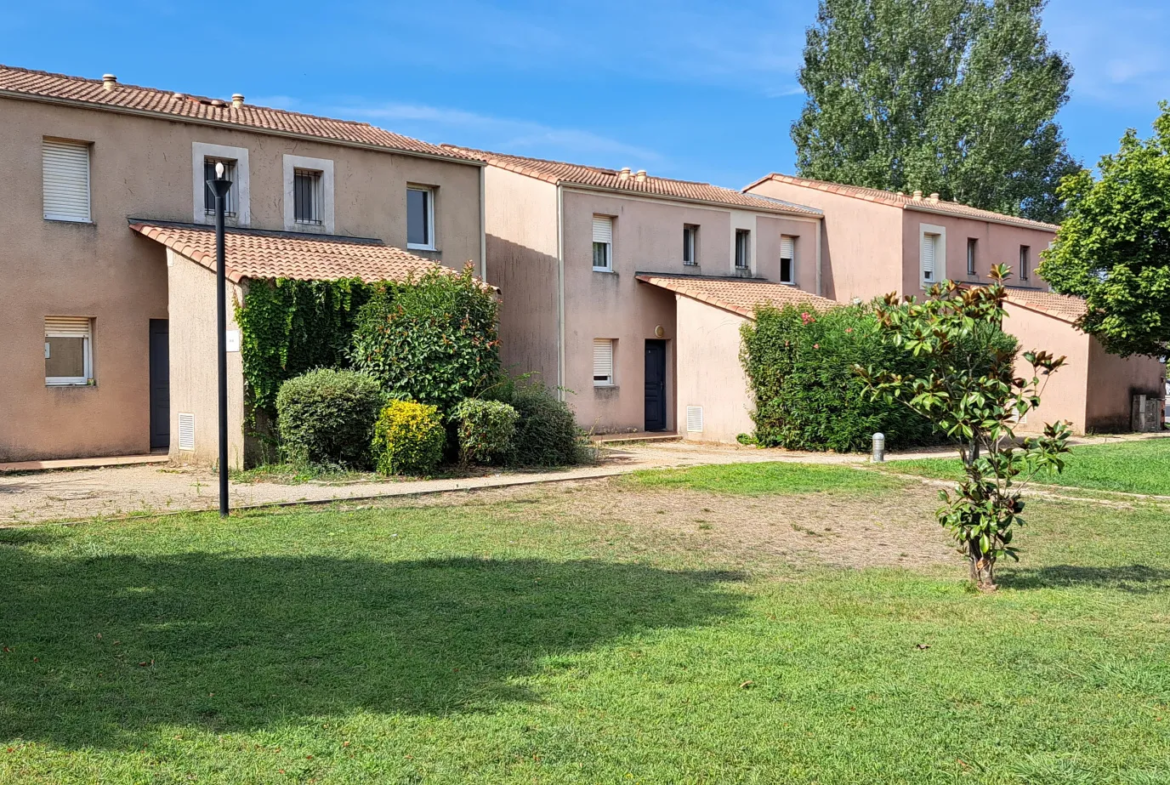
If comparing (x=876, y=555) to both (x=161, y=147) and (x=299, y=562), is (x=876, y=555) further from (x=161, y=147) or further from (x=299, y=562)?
(x=161, y=147)

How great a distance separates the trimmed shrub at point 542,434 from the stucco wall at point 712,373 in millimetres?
5647

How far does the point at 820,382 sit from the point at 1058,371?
10.4 meters

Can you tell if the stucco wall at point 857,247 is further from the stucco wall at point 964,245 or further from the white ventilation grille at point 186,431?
the white ventilation grille at point 186,431

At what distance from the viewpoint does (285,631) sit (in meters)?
6.37

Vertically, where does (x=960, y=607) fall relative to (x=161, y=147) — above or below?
below

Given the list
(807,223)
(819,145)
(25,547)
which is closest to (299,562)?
(25,547)

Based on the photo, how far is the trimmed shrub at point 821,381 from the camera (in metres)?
19.4

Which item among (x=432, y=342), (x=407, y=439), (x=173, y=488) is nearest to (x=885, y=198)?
(x=432, y=342)

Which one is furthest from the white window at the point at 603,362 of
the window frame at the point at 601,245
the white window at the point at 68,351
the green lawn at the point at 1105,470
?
the white window at the point at 68,351

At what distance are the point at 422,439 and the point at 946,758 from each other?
1101cm

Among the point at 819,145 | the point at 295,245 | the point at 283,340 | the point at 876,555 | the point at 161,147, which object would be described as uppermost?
the point at 819,145

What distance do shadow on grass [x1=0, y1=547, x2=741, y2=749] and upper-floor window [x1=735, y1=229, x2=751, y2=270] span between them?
1990 centimetres

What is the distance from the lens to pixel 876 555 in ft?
31.3

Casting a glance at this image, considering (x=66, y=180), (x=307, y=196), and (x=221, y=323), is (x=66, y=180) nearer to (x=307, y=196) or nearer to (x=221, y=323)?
(x=307, y=196)
